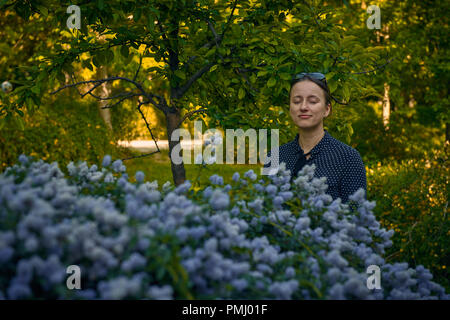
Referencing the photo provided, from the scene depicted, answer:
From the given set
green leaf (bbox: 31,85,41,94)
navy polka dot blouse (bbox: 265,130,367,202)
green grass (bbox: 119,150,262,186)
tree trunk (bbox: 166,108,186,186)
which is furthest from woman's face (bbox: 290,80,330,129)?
green grass (bbox: 119,150,262,186)

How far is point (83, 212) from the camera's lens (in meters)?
1.19

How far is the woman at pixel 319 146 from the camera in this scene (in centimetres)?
252

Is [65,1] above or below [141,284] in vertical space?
above

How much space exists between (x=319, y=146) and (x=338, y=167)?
0.63ft

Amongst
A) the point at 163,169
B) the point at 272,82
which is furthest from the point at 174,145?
the point at 163,169

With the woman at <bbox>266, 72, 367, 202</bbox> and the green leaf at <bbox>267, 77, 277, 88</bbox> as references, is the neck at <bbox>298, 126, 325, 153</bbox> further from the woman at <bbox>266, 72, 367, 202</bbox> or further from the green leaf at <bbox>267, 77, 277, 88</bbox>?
the green leaf at <bbox>267, 77, 277, 88</bbox>

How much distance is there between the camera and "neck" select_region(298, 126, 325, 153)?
2.73 metres

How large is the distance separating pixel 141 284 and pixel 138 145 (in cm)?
1424

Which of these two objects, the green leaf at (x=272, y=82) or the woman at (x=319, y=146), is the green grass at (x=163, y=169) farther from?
the green leaf at (x=272, y=82)

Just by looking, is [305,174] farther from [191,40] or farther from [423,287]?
[191,40]

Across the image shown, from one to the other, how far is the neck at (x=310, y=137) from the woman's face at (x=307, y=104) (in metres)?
0.11
